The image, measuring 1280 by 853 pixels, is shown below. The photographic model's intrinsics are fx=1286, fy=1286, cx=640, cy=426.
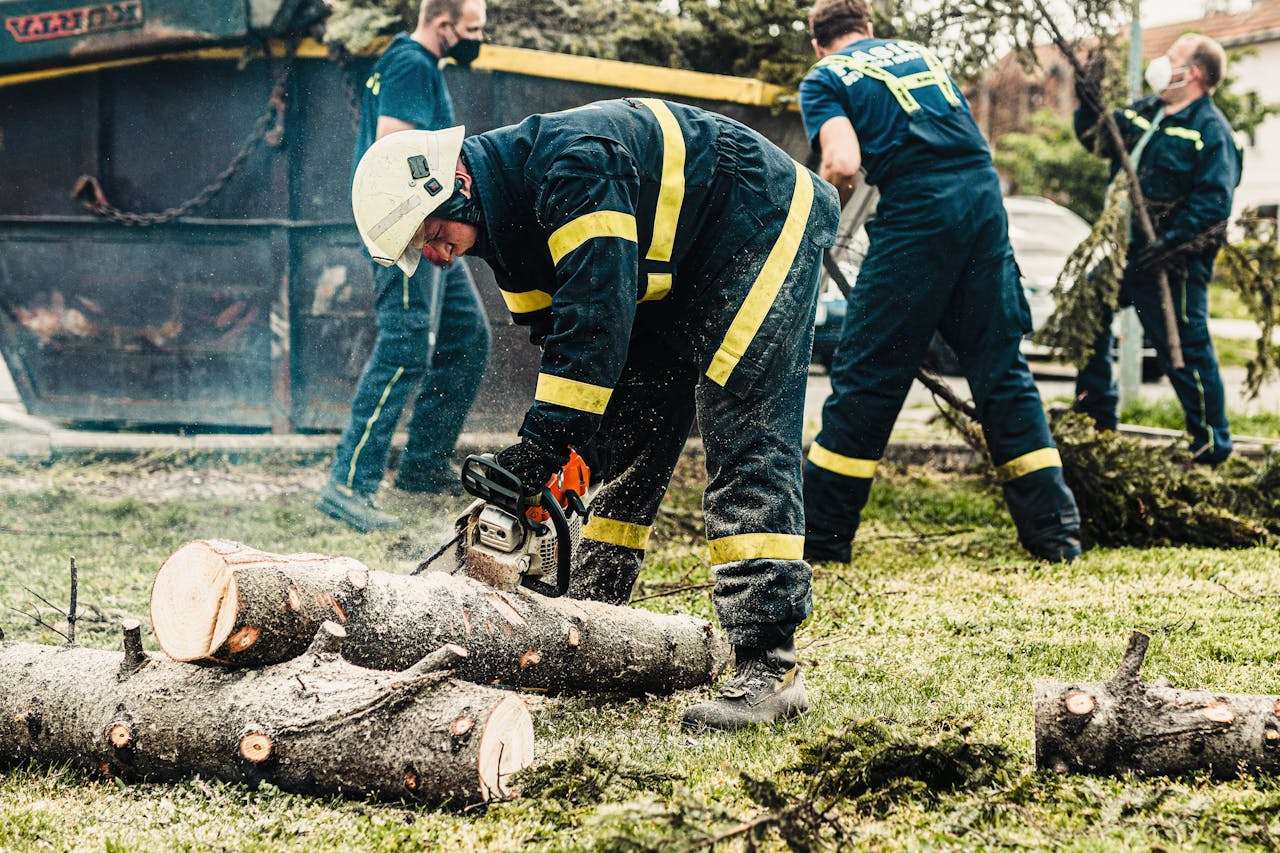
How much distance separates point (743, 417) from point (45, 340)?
180 inches

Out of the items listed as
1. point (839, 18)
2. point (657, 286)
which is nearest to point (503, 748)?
point (657, 286)

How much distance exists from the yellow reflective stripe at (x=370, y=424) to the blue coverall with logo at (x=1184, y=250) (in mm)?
3295

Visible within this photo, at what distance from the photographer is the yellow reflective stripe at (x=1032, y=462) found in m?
4.76

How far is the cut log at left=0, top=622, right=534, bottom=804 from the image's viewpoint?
2.41 m

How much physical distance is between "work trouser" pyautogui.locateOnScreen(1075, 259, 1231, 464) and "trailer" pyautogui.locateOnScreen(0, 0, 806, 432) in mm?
2018

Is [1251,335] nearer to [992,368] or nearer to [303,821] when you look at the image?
[992,368]

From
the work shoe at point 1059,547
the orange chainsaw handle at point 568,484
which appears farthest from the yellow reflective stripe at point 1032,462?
the orange chainsaw handle at point 568,484

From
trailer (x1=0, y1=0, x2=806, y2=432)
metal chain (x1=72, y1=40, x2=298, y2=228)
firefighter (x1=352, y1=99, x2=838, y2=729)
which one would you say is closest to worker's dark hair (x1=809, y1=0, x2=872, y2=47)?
trailer (x1=0, y1=0, x2=806, y2=432)

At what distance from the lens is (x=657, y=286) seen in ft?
10.1

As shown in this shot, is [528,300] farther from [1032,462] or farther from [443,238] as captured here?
[1032,462]

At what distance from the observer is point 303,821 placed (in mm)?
2359

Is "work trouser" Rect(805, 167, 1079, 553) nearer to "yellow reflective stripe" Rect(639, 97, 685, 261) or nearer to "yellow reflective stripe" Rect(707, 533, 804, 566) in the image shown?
"yellow reflective stripe" Rect(707, 533, 804, 566)

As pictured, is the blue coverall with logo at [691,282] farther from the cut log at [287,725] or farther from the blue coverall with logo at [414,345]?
the blue coverall with logo at [414,345]

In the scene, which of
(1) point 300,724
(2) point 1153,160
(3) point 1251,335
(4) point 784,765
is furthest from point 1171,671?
(3) point 1251,335
